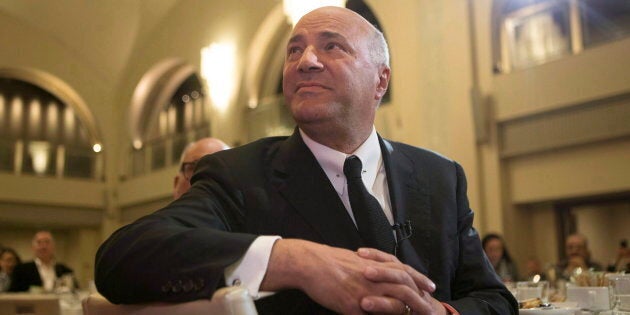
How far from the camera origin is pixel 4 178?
43.8ft

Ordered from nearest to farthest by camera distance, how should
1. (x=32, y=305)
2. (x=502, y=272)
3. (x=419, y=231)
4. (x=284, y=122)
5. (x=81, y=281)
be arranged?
(x=419, y=231), (x=32, y=305), (x=502, y=272), (x=284, y=122), (x=81, y=281)

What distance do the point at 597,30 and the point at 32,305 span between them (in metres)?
6.35

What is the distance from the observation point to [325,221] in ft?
4.75

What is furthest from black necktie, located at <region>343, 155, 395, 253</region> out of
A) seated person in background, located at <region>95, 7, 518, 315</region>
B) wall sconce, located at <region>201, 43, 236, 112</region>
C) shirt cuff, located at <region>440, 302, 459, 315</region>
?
wall sconce, located at <region>201, 43, 236, 112</region>

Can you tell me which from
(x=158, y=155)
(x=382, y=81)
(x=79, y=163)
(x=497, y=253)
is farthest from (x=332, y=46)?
(x=79, y=163)

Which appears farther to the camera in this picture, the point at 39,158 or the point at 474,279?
the point at 39,158

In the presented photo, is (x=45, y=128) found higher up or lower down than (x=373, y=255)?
higher up

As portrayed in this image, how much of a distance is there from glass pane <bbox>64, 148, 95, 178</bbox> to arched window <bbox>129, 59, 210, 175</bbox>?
0.98 meters

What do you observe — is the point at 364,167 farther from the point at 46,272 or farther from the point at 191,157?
the point at 46,272

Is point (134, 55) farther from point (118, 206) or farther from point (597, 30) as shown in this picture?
point (597, 30)

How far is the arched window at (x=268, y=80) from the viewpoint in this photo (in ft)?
35.1

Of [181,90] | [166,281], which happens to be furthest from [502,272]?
[181,90]

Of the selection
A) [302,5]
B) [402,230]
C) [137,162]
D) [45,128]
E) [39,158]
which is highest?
[45,128]

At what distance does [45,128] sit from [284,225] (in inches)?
568
